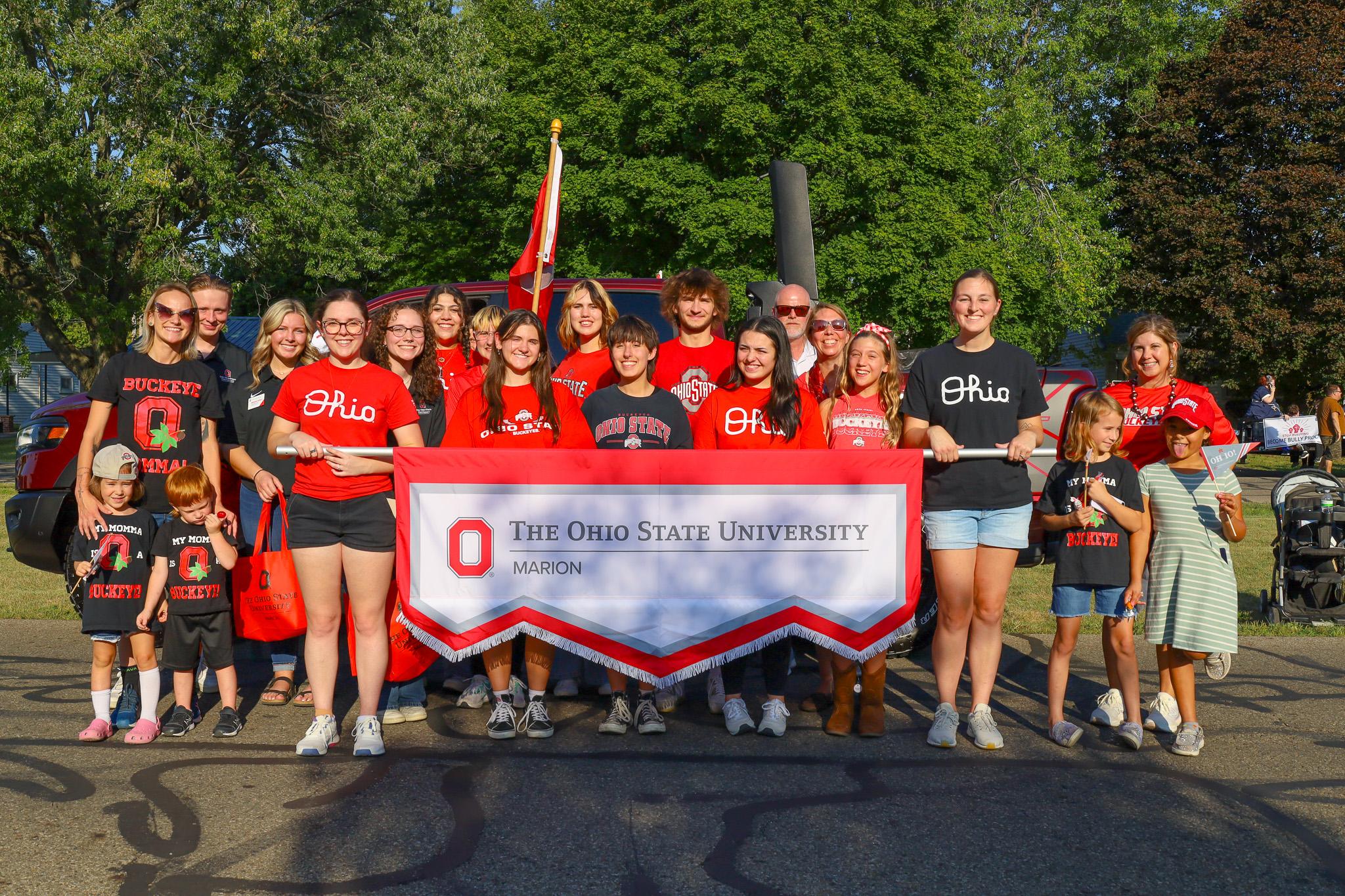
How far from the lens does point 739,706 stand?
17.7ft

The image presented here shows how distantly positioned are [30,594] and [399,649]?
5.08m

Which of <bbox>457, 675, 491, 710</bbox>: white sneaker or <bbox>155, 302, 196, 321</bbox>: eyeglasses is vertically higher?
<bbox>155, 302, 196, 321</bbox>: eyeglasses

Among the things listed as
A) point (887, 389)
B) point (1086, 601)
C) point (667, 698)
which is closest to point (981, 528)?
point (1086, 601)

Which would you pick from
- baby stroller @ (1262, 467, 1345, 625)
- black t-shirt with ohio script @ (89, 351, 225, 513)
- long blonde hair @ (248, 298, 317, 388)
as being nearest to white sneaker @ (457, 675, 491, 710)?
black t-shirt with ohio script @ (89, 351, 225, 513)

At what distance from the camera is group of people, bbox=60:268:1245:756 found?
5023 mm

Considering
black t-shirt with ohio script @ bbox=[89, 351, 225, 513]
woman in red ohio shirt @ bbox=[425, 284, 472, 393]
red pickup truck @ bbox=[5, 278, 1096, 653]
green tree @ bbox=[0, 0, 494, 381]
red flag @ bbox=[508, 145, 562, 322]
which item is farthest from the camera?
green tree @ bbox=[0, 0, 494, 381]

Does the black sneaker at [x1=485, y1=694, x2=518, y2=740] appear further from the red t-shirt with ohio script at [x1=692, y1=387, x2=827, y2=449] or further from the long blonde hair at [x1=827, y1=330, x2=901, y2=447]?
the long blonde hair at [x1=827, y1=330, x2=901, y2=447]

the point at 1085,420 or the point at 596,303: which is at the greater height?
the point at 596,303

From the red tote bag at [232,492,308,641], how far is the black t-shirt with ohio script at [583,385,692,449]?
4.71 ft

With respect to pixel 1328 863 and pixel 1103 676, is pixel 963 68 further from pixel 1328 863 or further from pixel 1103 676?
pixel 1328 863

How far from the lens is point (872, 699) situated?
211 inches

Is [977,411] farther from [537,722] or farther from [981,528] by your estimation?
[537,722]

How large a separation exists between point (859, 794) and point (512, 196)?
23.6 m

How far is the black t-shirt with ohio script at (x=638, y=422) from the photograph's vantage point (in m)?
5.19
